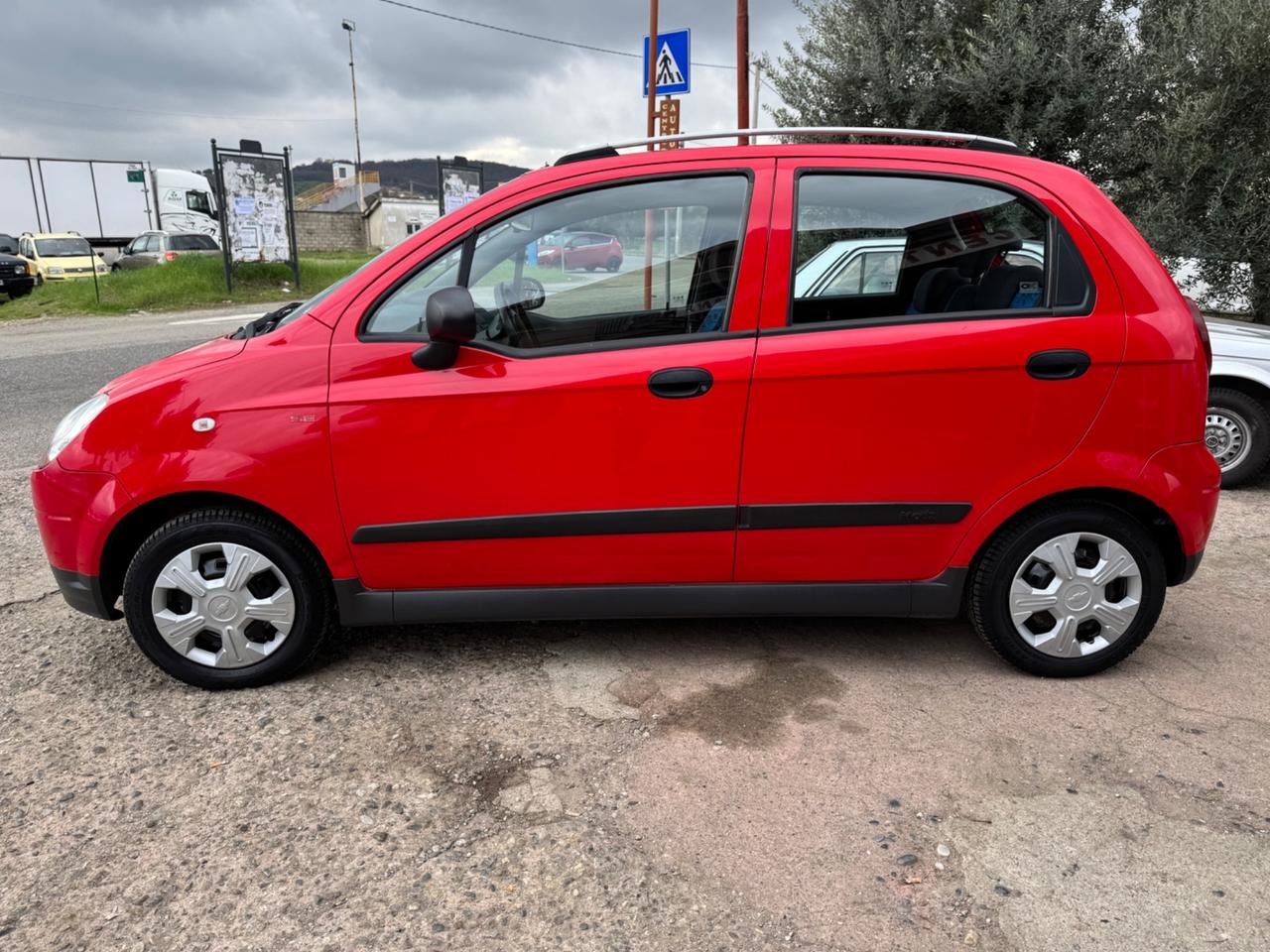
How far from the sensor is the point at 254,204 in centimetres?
1795

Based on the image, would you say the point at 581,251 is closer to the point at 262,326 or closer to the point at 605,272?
the point at 605,272

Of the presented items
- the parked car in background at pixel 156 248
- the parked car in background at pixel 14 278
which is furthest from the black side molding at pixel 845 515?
the parked car in background at pixel 156 248

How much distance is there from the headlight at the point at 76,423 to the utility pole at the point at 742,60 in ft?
27.7

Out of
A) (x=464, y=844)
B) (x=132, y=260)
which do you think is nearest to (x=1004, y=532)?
(x=464, y=844)

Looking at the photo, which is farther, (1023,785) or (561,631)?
(561,631)

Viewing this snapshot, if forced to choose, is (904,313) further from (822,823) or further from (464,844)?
(464,844)

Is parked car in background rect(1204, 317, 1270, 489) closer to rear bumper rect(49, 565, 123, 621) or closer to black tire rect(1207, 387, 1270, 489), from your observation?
black tire rect(1207, 387, 1270, 489)

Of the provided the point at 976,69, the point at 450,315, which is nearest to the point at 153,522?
the point at 450,315

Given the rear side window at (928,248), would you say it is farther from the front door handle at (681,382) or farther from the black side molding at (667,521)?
the black side molding at (667,521)

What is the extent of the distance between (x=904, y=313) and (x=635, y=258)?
89cm

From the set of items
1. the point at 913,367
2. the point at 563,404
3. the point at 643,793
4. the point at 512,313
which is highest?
the point at 512,313

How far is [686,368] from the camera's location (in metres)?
2.83

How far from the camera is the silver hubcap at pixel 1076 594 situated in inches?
118

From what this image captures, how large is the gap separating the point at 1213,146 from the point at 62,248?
2583cm
